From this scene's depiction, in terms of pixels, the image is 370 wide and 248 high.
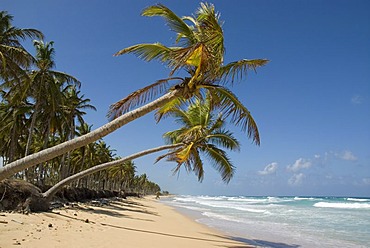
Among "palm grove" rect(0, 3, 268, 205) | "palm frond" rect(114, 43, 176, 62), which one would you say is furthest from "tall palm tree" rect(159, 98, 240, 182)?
"palm frond" rect(114, 43, 176, 62)

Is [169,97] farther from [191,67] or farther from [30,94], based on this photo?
[30,94]

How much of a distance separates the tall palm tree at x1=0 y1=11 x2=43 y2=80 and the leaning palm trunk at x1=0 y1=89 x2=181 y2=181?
456 inches

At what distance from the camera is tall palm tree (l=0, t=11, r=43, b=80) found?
49.5 ft

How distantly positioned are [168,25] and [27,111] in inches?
835

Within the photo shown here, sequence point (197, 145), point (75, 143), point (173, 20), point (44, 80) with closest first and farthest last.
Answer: point (75, 143)
point (173, 20)
point (197, 145)
point (44, 80)

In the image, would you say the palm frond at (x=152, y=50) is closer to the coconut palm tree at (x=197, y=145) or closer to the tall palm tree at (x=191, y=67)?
the tall palm tree at (x=191, y=67)

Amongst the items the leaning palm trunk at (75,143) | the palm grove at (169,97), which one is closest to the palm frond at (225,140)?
the palm grove at (169,97)

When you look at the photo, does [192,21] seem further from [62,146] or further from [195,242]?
[195,242]

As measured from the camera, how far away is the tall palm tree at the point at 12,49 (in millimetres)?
15086

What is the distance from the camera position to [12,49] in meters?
15.0

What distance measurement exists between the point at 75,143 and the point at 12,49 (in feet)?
40.3

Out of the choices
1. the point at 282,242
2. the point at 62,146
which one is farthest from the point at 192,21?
the point at 282,242

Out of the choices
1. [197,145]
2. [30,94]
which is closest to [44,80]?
[30,94]

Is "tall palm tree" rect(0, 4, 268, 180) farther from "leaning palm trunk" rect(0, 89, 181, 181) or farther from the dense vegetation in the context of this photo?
the dense vegetation
